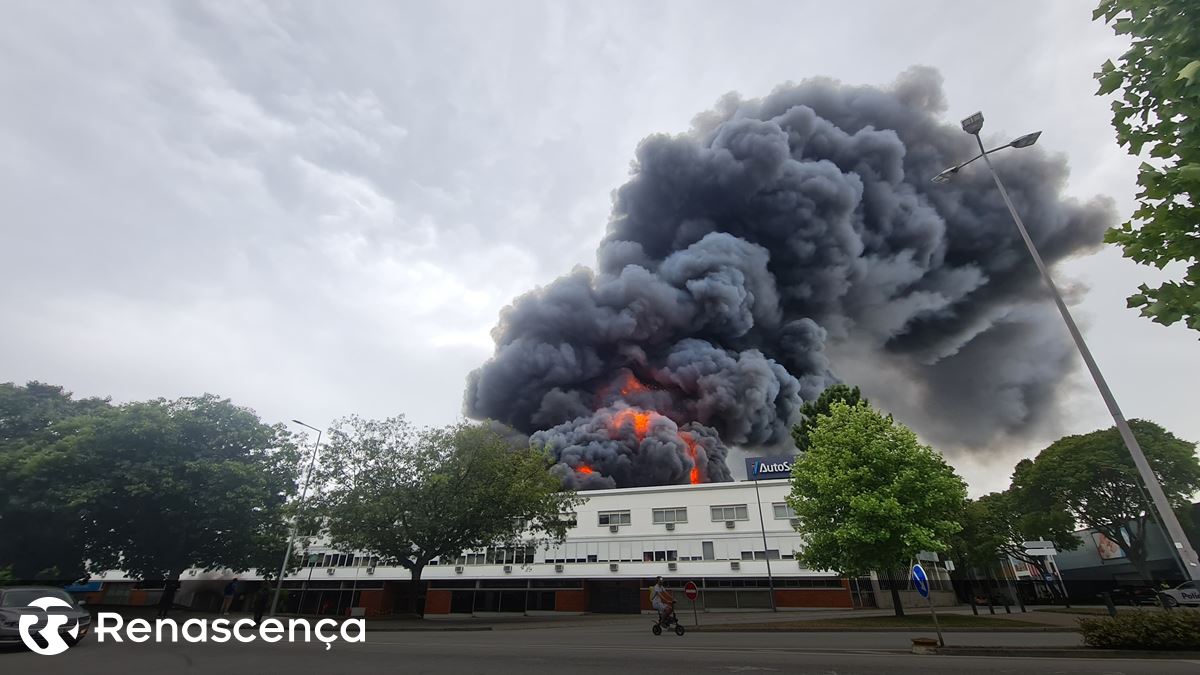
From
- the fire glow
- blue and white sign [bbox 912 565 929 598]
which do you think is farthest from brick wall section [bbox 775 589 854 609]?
the fire glow

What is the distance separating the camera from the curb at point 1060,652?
1072cm

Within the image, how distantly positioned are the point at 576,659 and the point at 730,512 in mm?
38378

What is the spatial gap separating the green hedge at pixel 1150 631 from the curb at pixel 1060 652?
151 mm

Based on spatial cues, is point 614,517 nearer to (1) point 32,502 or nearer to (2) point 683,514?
(2) point 683,514

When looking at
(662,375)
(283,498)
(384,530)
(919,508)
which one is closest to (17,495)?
(283,498)

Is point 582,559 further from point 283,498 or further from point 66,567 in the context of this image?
point 66,567

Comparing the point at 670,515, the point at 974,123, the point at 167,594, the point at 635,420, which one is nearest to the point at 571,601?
the point at 670,515

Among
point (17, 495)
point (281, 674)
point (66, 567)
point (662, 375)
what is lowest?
point (281, 674)

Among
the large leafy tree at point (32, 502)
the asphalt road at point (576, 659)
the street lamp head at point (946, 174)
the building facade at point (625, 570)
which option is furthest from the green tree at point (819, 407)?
the large leafy tree at point (32, 502)

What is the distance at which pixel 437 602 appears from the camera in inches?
1919

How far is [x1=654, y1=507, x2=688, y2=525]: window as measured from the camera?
48.7m

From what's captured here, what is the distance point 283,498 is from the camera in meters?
36.6

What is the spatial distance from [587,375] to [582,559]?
45337 mm

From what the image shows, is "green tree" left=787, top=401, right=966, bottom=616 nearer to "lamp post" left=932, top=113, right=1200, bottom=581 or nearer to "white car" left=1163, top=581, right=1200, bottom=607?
"white car" left=1163, top=581, right=1200, bottom=607
